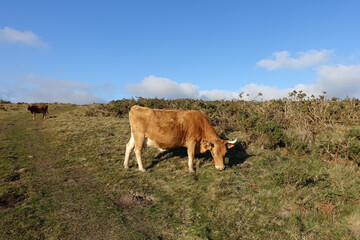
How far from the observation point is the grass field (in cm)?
494

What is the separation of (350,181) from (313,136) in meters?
4.29

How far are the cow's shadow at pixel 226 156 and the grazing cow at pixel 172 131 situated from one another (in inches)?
34.2

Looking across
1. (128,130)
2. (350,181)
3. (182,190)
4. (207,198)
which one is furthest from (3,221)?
(128,130)

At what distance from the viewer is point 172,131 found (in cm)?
870

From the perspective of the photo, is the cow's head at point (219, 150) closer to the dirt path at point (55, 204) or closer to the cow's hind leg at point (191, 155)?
the cow's hind leg at point (191, 155)

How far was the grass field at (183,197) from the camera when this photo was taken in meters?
Answer: 4.94

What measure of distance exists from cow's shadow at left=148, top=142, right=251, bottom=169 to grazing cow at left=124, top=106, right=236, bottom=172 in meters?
0.87

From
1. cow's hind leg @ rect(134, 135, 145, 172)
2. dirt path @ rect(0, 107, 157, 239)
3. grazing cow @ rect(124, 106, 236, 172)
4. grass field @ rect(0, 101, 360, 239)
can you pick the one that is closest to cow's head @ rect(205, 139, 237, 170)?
grazing cow @ rect(124, 106, 236, 172)

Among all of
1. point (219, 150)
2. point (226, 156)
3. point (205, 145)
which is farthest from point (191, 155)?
point (226, 156)

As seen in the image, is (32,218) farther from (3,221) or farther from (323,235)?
(323,235)

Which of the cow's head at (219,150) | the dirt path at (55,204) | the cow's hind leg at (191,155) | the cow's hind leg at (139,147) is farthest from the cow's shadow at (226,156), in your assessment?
the dirt path at (55,204)

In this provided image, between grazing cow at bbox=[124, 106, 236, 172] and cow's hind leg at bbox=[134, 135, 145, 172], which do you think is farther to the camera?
cow's hind leg at bbox=[134, 135, 145, 172]

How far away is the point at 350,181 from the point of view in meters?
6.73

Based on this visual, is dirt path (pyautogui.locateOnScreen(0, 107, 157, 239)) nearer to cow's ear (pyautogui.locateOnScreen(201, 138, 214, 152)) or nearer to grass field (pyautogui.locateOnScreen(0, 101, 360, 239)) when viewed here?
grass field (pyautogui.locateOnScreen(0, 101, 360, 239))
